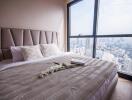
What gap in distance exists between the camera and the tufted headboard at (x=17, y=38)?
247 cm

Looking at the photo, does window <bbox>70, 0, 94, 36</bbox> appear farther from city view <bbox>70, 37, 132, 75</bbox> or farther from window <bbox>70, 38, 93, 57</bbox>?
city view <bbox>70, 37, 132, 75</bbox>

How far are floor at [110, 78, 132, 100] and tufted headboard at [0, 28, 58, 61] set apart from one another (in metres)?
2.43

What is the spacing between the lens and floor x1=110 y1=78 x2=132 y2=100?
Answer: 6.57ft

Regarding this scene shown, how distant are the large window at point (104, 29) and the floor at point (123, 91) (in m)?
0.41

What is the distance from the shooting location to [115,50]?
3.06 m

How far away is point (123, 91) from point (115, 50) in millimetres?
1243

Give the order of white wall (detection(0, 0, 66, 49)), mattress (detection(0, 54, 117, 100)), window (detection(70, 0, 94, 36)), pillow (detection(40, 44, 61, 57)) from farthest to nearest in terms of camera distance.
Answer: window (detection(70, 0, 94, 36)) < pillow (detection(40, 44, 61, 57)) < white wall (detection(0, 0, 66, 49)) < mattress (detection(0, 54, 117, 100))

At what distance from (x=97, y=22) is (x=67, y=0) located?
5.52 feet

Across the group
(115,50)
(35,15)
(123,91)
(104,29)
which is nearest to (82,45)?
(104,29)

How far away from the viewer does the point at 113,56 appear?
10.3ft

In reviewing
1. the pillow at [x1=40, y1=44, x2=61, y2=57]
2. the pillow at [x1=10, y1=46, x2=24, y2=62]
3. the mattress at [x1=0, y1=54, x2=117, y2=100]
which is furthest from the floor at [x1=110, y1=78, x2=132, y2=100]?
the pillow at [x1=10, y1=46, x2=24, y2=62]

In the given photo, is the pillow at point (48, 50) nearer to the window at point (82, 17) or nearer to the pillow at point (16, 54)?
the pillow at point (16, 54)

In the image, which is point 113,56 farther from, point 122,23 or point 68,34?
point 68,34

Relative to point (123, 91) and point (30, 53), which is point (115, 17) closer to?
point (123, 91)
